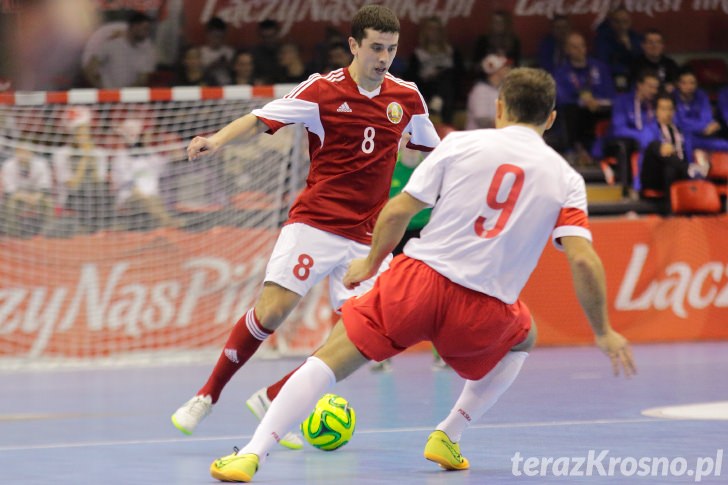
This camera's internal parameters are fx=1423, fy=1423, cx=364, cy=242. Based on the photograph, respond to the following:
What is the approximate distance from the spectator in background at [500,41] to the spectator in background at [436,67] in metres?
0.27

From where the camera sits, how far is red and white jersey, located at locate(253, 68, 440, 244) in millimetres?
7359

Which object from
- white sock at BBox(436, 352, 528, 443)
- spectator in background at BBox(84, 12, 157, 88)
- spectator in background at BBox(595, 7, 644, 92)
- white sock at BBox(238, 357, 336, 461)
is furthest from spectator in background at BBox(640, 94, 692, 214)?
white sock at BBox(238, 357, 336, 461)

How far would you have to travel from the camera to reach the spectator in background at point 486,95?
1395cm

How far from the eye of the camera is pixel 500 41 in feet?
50.2

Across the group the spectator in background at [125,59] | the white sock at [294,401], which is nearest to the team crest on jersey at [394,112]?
the white sock at [294,401]

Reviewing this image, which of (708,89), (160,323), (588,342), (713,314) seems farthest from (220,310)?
(708,89)

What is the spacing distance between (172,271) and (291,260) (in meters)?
5.02

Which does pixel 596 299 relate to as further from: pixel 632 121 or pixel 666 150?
pixel 632 121

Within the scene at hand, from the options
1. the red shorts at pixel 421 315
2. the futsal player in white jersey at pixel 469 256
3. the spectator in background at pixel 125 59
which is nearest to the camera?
the futsal player in white jersey at pixel 469 256

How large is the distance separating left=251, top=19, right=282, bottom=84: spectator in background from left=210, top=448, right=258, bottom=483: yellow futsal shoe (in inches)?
341

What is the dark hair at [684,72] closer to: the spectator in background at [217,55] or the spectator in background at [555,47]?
the spectator in background at [555,47]

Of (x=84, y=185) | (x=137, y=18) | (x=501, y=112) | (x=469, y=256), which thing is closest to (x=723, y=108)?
(x=137, y=18)

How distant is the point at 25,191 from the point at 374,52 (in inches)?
220

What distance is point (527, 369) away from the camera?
10.9m
